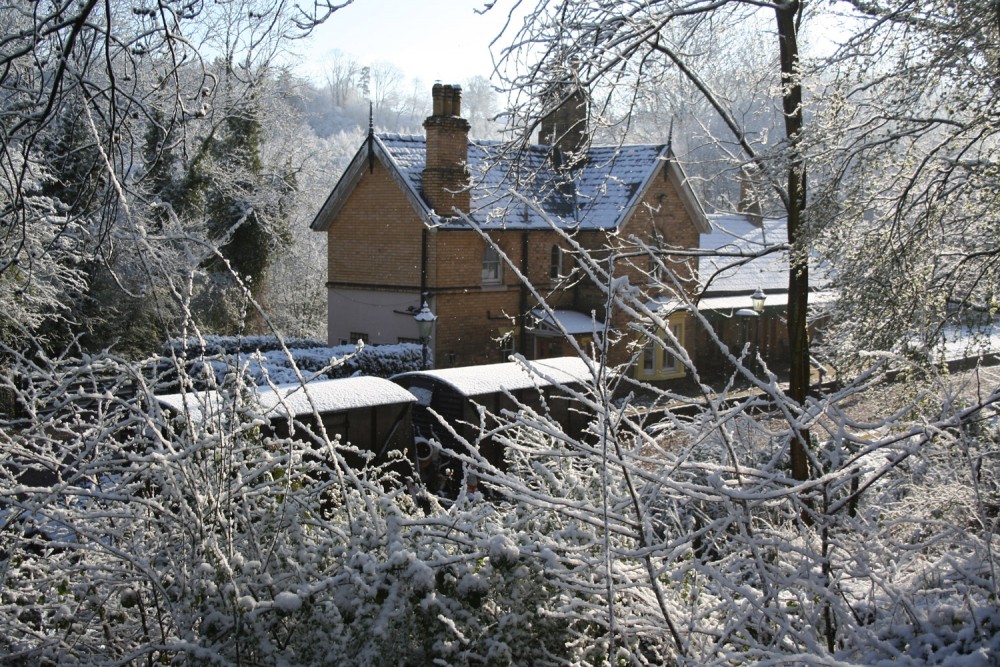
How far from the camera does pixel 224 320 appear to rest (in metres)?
27.1

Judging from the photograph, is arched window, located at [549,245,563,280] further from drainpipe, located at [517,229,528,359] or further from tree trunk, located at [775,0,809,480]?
tree trunk, located at [775,0,809,480]

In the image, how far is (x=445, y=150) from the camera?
2181 centimetres

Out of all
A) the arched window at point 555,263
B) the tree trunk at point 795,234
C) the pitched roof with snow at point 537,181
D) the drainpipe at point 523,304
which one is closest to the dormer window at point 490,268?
the drainpipe at point 523,304

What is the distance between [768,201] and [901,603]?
7442 millimetres

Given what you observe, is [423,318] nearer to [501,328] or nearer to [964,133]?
[501,328]

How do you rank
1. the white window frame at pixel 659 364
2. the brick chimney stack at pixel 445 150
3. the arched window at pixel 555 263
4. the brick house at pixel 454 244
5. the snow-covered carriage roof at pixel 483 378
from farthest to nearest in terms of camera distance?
the white window frame at pixel 659 364, the arched window at pixel 555 263, the brick house at pixel 454 244, the brick chimney stack at pixel 445 150, the snow-covered carriage roof at pixel 483 378

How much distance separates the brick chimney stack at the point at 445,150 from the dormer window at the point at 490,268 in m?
1.73

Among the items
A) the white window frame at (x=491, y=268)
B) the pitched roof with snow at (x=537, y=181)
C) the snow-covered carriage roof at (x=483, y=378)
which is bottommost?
the snow-covered carriage roof at (x=483, y=378)

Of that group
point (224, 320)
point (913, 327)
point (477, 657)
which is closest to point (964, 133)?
point (913, 327)

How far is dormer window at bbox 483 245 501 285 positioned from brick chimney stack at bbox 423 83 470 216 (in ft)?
5.69

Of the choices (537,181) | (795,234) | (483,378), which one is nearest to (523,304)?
(537,181)

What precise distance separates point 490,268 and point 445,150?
3.53 metres

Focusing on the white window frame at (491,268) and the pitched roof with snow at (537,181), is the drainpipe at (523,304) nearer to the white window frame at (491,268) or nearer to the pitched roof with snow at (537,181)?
the pitched roof with snow at (537,181)

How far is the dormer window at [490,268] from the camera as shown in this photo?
76.3 ft
